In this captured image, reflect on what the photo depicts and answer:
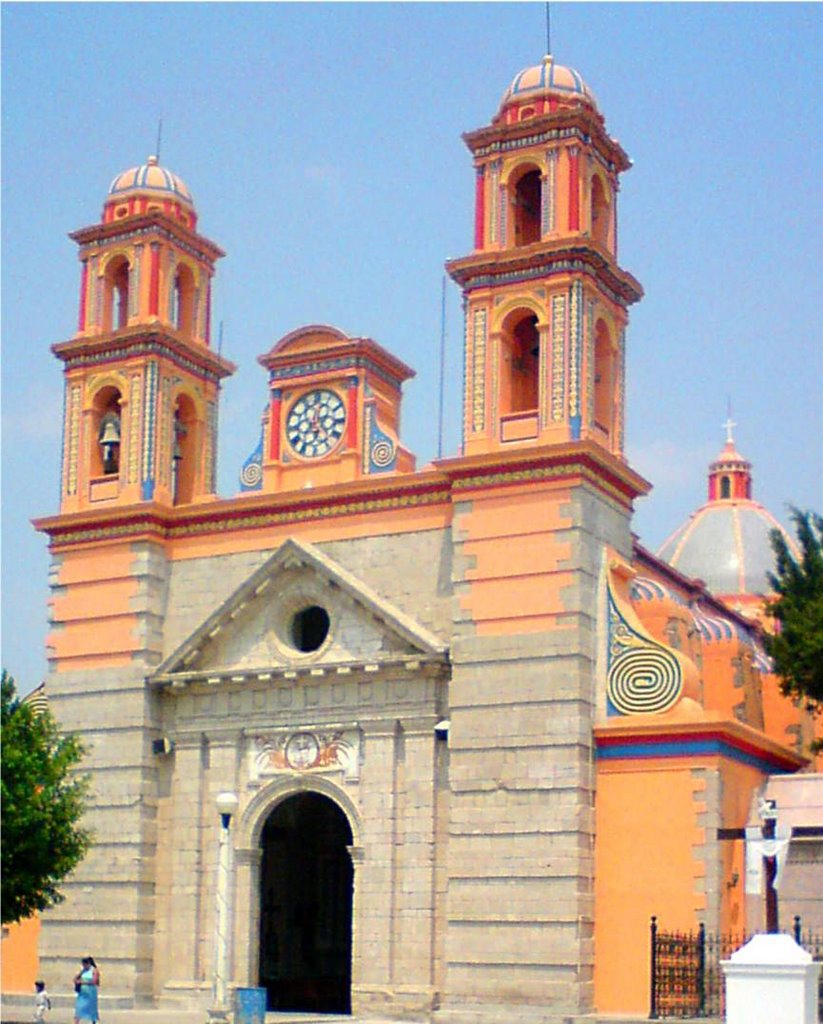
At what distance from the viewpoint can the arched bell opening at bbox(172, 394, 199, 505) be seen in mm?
34969

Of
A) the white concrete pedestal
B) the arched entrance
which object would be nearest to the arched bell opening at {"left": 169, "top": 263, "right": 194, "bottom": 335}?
the arched entrance

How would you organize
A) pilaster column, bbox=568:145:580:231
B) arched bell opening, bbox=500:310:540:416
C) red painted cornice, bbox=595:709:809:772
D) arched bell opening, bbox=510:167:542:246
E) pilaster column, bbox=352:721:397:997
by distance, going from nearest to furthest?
red painted cornice, bbox=595:709:809:772
pilaster column, bbox=352:721:397:997
pilaster column, bbox=568:145:580:231
arched bell opening, bbox=500:310:540:416
arched bell opening, bbox=510:167:542:246

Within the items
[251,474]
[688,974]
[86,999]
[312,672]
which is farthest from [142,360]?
[688,974]

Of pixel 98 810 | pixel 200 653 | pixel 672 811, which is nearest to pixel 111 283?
pixel 200 653

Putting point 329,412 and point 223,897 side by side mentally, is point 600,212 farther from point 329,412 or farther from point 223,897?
point 223,897

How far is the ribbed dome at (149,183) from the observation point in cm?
3550

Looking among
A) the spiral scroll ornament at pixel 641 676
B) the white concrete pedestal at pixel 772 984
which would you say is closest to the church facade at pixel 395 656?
the spiral scroll ornament at pixel 641 676

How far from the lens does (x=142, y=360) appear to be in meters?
33.9

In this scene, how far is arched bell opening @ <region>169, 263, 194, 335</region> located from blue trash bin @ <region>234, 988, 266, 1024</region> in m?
13.9

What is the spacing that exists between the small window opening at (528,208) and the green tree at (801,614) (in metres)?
6.68

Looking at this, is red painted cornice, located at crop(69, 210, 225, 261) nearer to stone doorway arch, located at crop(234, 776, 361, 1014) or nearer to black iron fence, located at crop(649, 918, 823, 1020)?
stone doorway arch, located at crop(234, 776, 361, 1014)

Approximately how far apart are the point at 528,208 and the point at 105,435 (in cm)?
898

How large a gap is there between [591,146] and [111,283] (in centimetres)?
984

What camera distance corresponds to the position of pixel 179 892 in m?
31.3
